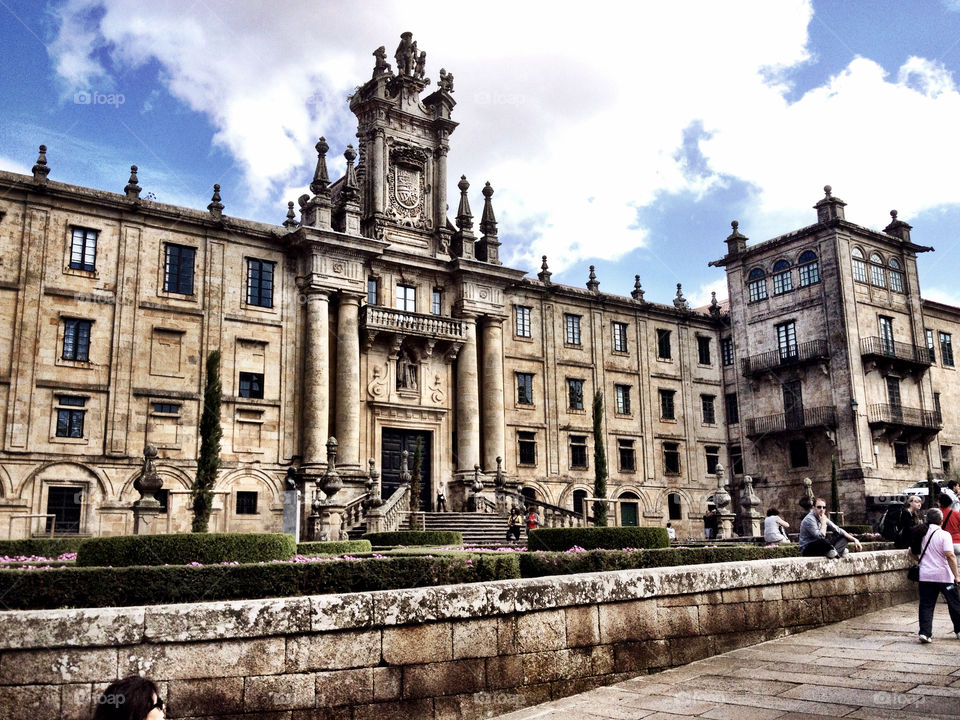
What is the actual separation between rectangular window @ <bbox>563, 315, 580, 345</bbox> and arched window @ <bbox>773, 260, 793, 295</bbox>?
11.5 m

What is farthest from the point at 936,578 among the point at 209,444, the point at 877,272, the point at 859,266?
the point at 877,272

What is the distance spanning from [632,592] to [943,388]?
45.0 meters

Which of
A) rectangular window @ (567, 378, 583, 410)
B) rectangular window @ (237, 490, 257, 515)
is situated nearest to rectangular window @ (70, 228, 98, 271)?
rectangular window @ (237, 490, 257, 515)

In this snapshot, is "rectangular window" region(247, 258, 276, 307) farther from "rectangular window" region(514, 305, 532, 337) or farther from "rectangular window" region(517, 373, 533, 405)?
"rectangular window" region(517, 373, 533, 405)

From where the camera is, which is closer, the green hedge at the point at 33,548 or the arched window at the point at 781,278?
the green hedge at the point at 33,548

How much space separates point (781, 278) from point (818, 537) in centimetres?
3441

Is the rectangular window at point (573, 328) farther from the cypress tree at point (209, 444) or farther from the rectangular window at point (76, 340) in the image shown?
the rectangular window at point (76, 340)

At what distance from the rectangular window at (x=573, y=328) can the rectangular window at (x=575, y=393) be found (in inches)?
77.8

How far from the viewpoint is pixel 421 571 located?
9.21 m

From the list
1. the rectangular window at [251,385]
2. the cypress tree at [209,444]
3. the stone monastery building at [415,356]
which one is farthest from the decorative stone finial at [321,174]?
the cypress tree at [209,444]

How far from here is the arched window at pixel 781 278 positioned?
44.2 meters

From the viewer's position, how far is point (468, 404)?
118ft

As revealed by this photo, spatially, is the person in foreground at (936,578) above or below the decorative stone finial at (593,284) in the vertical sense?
below

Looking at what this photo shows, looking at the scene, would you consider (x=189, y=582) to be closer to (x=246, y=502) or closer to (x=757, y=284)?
(x=246, y=502)
